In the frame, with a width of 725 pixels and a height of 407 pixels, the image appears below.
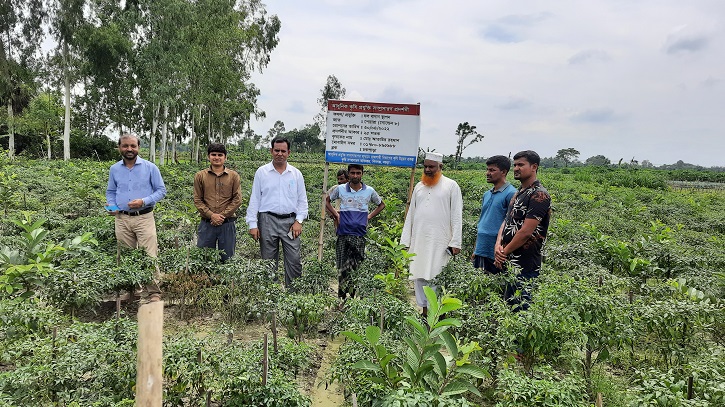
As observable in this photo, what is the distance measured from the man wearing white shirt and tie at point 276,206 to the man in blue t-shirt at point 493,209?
6.73 feet

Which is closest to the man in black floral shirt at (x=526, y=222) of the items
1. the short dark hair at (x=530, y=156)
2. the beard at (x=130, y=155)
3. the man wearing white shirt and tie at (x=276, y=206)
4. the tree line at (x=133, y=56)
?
the short dark hair at (x=530, y=156)

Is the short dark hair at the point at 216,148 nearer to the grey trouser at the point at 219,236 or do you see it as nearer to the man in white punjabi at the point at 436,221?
the grey trouser at the point at 219,236

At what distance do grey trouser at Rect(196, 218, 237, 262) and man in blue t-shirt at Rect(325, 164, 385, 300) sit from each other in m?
1.33

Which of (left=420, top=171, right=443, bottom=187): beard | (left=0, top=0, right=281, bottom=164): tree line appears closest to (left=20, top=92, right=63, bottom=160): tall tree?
(left=0, top=0, right=281, bottom=164): tree line

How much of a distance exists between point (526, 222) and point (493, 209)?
0.68m

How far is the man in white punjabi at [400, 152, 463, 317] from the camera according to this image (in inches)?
165

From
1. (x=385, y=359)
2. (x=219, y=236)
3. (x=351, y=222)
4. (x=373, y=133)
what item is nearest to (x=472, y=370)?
(x=385, y=359)

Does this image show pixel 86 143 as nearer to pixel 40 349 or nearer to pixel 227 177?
pixel 227 177

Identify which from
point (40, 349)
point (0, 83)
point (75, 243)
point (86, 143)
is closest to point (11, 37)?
point (0, 83)

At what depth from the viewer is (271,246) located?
455 cm

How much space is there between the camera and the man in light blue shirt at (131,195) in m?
4.58

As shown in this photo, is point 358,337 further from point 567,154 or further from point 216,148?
point 567,154

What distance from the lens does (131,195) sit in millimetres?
4648

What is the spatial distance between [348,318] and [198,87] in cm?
2348
